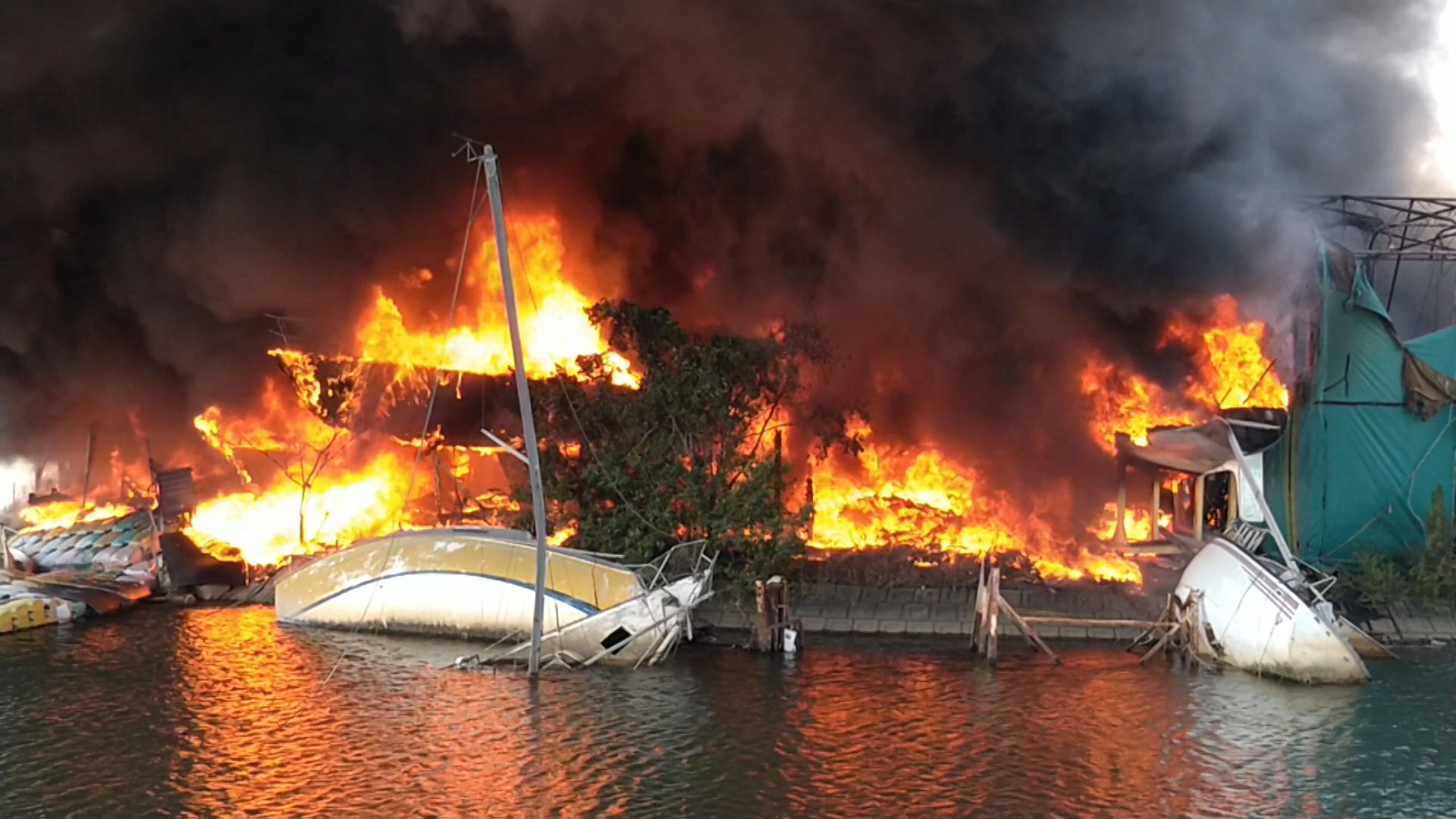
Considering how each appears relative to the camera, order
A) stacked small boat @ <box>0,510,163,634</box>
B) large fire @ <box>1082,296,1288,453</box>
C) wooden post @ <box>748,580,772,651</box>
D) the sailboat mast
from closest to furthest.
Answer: the sailboat mast < wooden post @ <box>748,580,772,651</box> < stacked small boat @ <box>0,510,163,634</box> < large fire @ <box>1082,296,1288,453</box>

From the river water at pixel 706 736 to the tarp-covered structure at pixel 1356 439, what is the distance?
13.9ft

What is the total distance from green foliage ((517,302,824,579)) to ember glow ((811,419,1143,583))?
3.27 m

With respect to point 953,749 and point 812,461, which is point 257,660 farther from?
point 812,461

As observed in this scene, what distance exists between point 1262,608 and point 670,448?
12195mm

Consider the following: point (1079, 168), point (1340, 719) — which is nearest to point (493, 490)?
point (1079, 168)

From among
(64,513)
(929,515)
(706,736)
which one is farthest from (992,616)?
(64,513)

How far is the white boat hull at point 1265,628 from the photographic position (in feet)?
69.1

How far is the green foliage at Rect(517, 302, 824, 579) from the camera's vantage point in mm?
25375

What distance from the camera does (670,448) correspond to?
26.5m

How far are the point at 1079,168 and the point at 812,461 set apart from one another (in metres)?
10.4

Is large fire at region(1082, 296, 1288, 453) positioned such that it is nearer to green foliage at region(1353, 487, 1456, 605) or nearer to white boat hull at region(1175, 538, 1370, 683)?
green foliage at region(1353, 487, 1456, 605)

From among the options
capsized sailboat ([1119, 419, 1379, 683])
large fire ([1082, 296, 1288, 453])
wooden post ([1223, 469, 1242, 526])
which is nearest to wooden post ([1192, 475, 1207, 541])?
wooden post ([1223, 469, 1242, 526])

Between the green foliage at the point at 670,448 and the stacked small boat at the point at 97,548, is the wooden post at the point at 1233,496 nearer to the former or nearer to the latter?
the green foliage at the point at 670,448

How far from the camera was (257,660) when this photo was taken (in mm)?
22875
